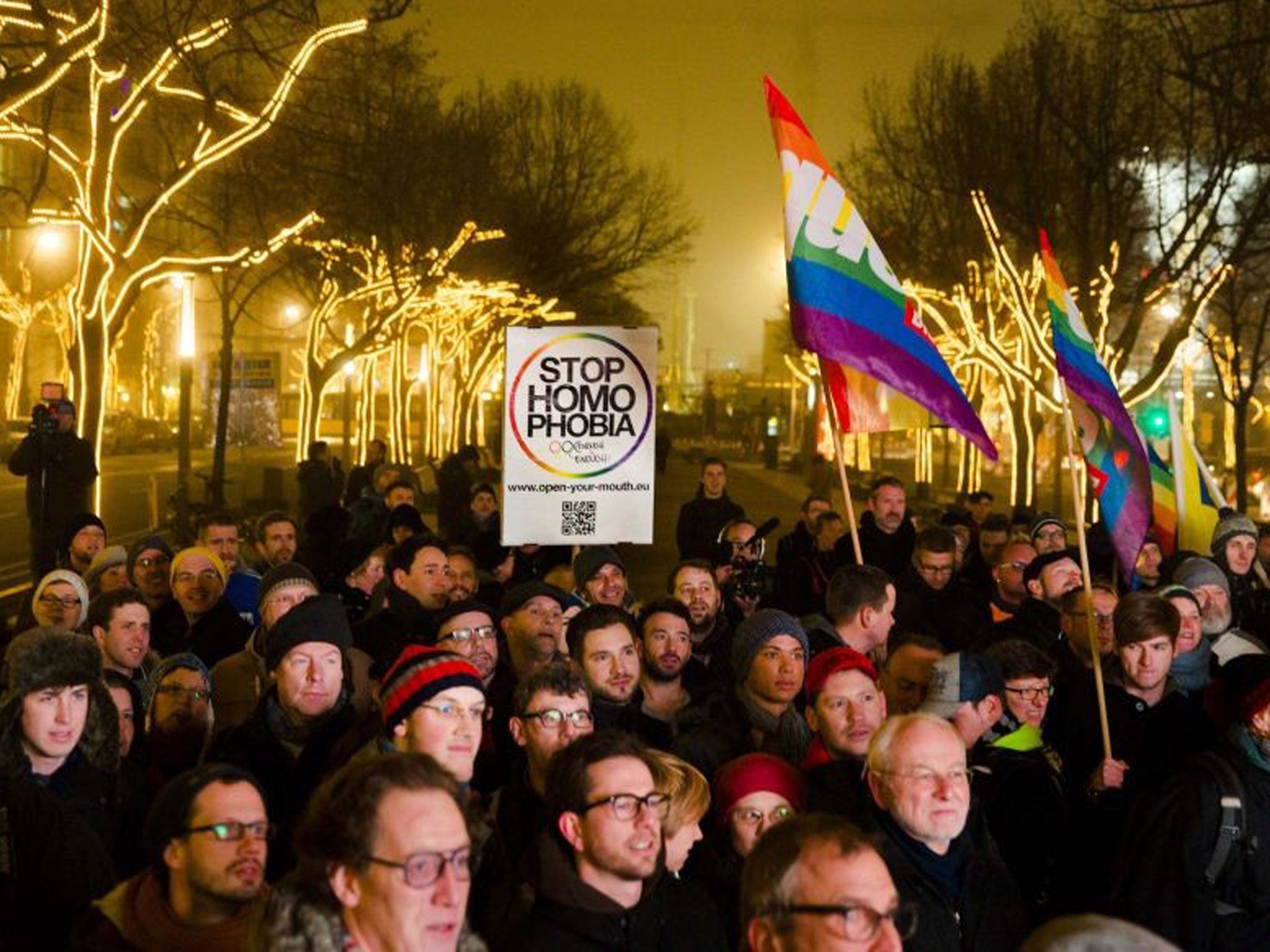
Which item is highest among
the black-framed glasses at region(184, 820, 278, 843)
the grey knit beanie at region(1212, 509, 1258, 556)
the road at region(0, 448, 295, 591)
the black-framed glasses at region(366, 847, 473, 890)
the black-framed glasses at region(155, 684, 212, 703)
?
the grey knit beanie at region(1212, 509, 1258, 556)

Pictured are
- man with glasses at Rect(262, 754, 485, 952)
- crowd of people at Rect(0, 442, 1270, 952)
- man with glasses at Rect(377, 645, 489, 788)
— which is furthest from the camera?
man with glasses at Rect(377, 645, 489, 788)

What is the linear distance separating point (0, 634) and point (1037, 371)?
28.9 metres

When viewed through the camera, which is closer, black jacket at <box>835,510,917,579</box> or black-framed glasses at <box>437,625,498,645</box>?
black-framed glasses at <box>437,625,498,645</box>

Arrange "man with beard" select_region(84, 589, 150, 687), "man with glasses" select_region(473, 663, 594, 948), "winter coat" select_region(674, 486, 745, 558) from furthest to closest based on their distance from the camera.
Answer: "winter coat" select_region(674, 486, 745, 558)
"man with beard" select_region(84, 589, 150, 687)
"man with glasses" select_region(473, 663, 594, 948)

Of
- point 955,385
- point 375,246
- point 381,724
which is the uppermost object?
point 375,246

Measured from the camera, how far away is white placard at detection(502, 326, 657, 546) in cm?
1052

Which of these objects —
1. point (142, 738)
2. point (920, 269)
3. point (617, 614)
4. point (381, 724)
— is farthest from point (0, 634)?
point (920, 269)

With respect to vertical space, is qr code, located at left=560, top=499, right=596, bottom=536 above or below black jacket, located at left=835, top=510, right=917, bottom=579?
above

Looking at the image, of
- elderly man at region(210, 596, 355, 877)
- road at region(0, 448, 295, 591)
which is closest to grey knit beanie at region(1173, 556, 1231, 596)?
elderly man at region(210, 596, 355, 877)

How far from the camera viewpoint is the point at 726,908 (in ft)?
17.8

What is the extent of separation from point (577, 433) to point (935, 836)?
5862 mm

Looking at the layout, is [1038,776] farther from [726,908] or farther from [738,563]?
[738,563]

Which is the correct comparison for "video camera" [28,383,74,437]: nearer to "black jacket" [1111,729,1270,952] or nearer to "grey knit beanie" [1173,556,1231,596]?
"grey knit beanie" [1173,556,1231,596]

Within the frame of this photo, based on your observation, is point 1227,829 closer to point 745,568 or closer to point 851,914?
point 851,914
